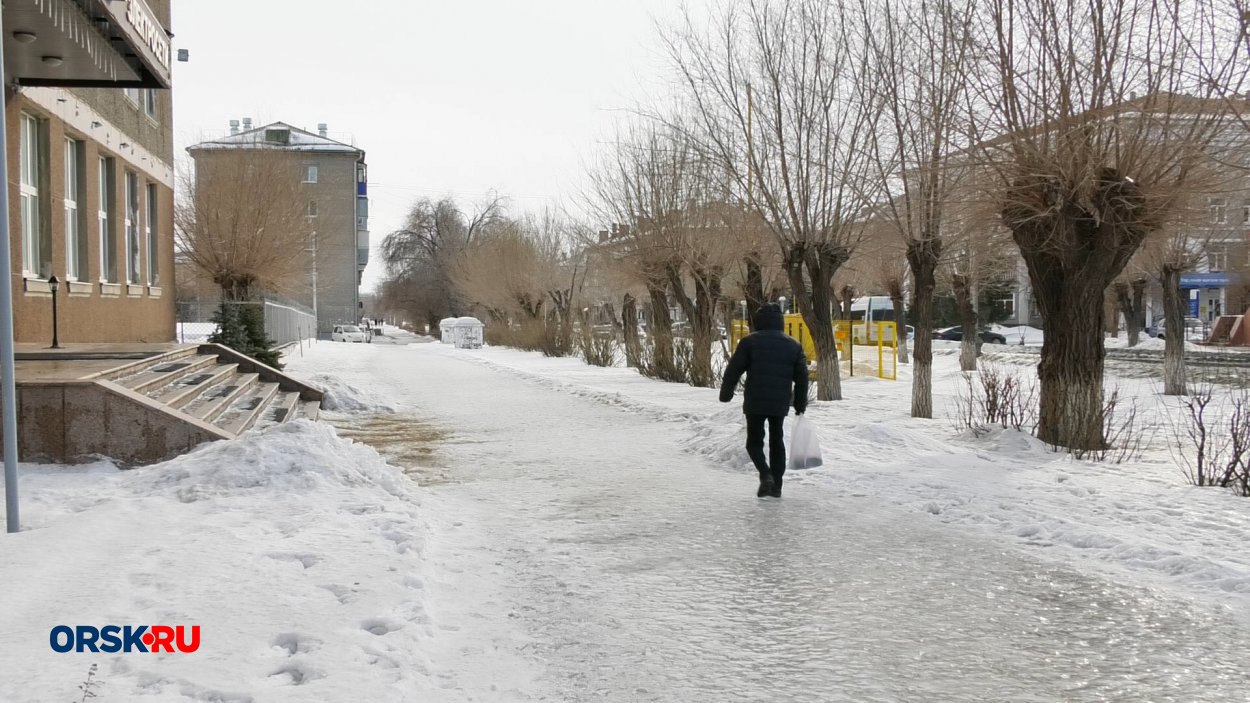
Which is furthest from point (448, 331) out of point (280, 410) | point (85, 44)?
point (85, 44)

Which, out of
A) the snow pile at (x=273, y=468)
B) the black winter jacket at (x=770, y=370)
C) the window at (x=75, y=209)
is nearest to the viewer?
the snow pile at (x=273, y=468)

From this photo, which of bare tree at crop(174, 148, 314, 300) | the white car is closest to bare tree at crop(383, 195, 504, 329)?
the white car

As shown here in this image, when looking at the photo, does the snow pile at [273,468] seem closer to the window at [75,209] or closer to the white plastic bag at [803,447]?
the white plastic bag at [803,447]

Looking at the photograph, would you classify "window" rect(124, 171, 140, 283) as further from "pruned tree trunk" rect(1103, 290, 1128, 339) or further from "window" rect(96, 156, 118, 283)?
"pruned tree trunk" rect(1103, 290, 1128, 339)

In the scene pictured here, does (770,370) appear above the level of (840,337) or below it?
above

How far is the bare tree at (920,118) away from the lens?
40.9ft

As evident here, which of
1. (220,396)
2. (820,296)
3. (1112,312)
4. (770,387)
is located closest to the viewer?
(770,387)

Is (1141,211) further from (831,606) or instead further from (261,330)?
(261,330)

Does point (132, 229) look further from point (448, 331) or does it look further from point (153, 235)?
point (448, 331)

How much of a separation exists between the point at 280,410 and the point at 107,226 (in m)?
7.11

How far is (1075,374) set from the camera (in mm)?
12117

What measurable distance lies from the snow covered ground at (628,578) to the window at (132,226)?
1227cm

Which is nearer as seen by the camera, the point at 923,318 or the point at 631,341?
the point at 923,318

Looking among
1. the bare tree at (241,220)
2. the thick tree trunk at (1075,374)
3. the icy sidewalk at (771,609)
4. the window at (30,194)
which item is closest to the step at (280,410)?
the window at (30,194)
